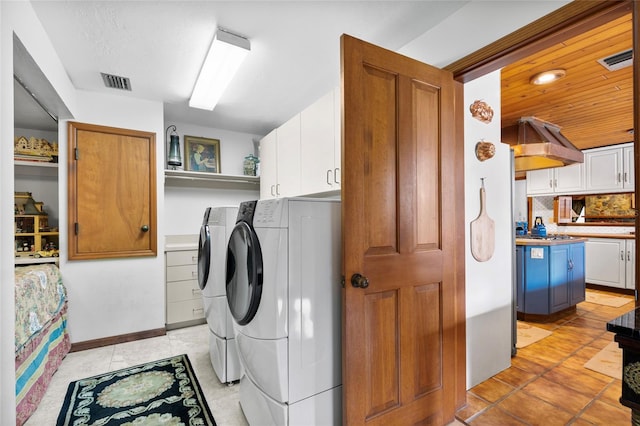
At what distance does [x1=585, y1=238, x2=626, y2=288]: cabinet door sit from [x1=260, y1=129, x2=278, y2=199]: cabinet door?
17.1 ft

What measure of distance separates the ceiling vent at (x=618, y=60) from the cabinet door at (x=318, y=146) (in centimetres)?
216

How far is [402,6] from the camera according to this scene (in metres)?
1.68

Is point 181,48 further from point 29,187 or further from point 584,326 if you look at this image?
point 584,326

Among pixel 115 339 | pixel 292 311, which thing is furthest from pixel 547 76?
pixel 115 339

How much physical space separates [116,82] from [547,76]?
12.5 feet

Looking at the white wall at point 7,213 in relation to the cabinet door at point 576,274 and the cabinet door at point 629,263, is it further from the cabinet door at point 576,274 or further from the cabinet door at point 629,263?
the cabinet door at point 629,263

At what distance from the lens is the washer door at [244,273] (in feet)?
4.65

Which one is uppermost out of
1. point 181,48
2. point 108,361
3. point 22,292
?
point 181,48

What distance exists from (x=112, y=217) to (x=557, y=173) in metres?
6.82

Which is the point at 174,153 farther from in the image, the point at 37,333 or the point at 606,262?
the point at 606,262

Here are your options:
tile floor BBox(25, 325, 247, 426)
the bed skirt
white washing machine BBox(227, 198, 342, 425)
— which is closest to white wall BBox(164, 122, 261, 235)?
tile floor BBox(25, 325, 247, 426)

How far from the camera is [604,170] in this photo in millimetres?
4715

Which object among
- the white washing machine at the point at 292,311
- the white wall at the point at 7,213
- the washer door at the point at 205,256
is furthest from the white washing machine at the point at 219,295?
the white wall at the point at 7,213

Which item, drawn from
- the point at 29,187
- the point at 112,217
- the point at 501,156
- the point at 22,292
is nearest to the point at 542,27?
the point at 501,156
